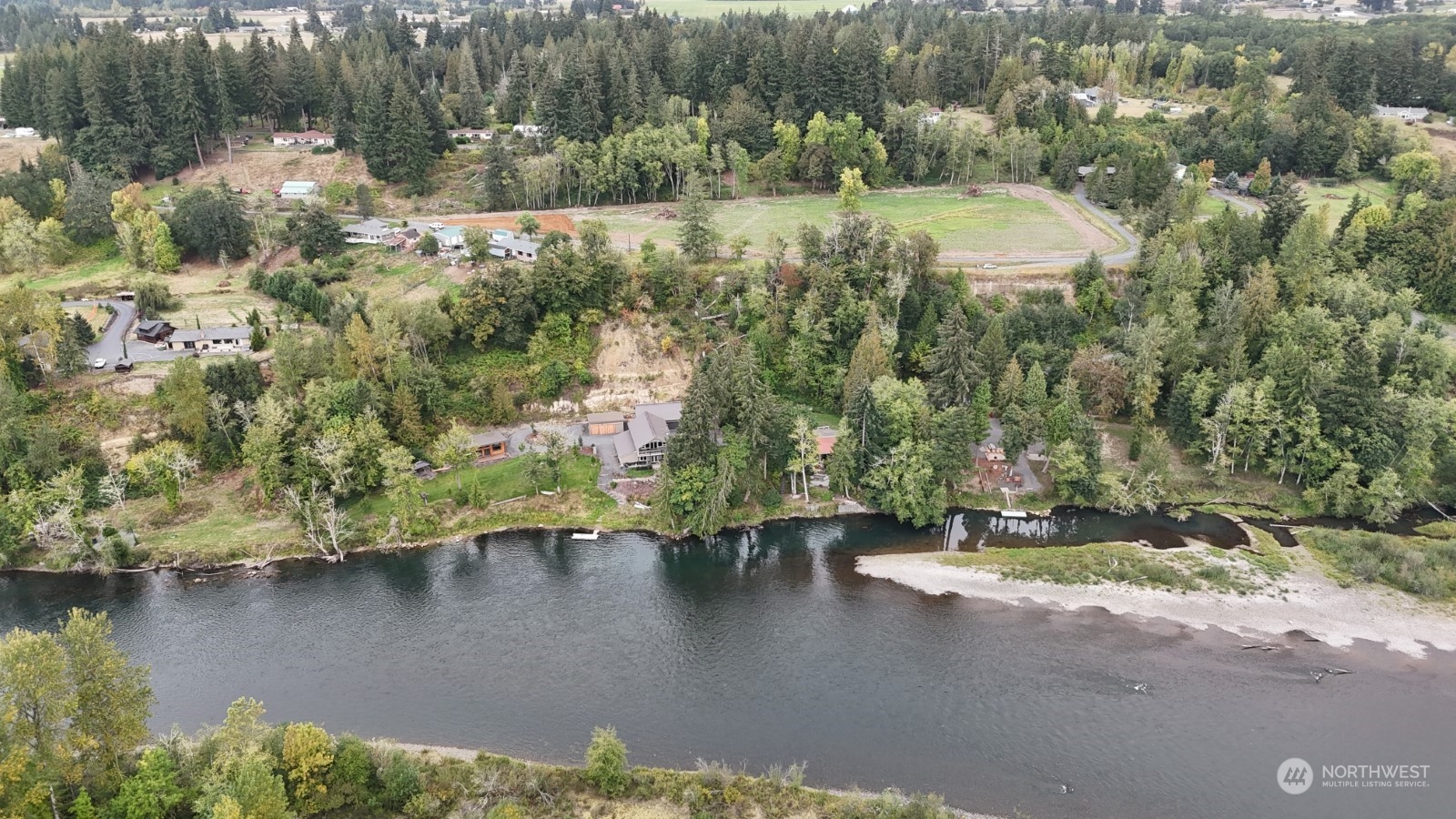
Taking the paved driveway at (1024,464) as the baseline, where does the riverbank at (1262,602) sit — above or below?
below

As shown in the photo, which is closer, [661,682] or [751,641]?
[661,682]

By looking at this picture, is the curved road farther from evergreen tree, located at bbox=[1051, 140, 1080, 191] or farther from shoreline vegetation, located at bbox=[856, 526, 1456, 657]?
evergreen tree, located at bbox=[1051, 140, 1080, 191]

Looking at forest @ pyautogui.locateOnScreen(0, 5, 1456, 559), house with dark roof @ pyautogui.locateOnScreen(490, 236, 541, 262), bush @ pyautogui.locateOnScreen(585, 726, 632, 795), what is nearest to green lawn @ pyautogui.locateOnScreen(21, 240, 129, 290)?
forest @ pyautogui.locateOnScreen(0, 5, 1456, 559)

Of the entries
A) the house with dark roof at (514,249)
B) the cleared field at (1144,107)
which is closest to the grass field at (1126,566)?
the house with dark roof at (514,249)

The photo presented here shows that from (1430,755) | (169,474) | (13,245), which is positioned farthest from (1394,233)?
(13,245)

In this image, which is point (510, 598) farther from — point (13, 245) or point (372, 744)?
point (13, 245)

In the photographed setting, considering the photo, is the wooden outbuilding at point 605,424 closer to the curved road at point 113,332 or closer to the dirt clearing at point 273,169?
the curved road at point 113,332
